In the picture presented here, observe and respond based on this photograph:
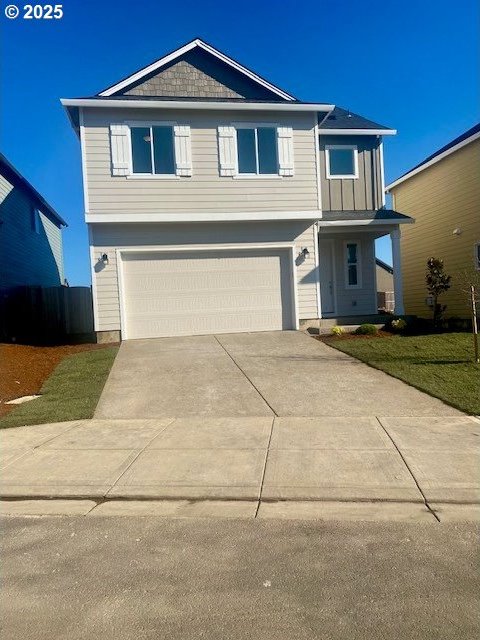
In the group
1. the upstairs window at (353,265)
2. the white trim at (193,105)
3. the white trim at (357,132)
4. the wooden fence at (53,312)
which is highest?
the white trim at (193,105)

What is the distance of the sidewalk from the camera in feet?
13.9

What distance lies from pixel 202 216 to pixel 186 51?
499 cm

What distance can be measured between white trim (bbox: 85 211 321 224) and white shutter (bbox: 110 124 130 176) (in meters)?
1.22

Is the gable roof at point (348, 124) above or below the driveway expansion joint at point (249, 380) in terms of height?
above

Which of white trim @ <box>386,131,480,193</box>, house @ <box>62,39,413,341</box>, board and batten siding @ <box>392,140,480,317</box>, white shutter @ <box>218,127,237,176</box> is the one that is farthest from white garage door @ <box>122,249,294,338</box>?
white trim @ <box>386,131,480,193</box>

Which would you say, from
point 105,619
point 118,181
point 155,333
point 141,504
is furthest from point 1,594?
point 118,181

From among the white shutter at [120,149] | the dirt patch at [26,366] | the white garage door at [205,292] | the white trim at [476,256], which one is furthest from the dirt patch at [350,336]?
the white shutter at [120,149]

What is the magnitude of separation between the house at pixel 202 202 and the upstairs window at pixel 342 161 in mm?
1235

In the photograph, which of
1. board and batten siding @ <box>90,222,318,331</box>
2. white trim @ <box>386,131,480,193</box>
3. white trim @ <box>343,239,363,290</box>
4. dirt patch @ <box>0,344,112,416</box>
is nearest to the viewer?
dirt patch @ <box>0,344,112,416</box>

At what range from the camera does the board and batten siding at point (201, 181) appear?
1277 cm

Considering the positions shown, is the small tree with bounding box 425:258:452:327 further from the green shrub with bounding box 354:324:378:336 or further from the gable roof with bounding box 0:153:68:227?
the gable roof with bounding box 0:153:68:227

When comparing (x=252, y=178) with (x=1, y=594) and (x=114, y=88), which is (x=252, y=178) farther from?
(x=1, y=594)

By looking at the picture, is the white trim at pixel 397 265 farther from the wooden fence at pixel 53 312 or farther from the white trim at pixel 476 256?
the wooden fence at pixel 53 312

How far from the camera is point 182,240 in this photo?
44.0 feet
